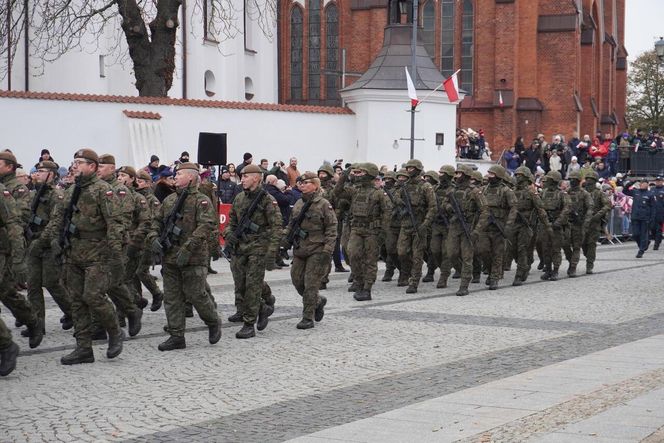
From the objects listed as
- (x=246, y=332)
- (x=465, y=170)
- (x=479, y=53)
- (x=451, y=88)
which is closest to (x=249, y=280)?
(x=246, y=332)

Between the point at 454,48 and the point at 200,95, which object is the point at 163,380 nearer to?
the point at 200,95

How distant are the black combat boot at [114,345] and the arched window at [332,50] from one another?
1705 inches

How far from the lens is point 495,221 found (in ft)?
62.4

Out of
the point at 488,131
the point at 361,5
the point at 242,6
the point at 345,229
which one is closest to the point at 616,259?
the point at 345,229

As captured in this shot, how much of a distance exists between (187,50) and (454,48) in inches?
592

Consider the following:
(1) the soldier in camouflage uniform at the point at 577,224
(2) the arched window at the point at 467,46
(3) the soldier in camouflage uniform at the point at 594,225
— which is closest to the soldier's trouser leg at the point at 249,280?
(1) the soldier in camouflage uniform at the point at 577,224

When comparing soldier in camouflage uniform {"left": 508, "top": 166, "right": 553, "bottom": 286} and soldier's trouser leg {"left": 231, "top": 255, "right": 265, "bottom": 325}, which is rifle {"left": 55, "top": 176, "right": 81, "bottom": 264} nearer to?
soldier's trouser leg {"left": 231, "top": 255, "right": 265, "bottom": 325}

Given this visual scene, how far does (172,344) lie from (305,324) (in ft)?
6.97

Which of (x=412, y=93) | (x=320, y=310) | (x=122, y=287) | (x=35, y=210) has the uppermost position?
(x=412, y=93)

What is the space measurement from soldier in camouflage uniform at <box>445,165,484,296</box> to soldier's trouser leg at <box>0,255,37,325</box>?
26.6 feet

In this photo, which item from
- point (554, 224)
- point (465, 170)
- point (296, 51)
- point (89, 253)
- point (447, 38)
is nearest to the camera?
point (89, 253)

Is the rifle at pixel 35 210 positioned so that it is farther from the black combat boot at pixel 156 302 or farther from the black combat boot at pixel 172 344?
the black combat boot at pixel 156 302

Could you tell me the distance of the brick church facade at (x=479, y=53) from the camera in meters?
51.1

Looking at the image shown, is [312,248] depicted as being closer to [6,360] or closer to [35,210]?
[35,210]
